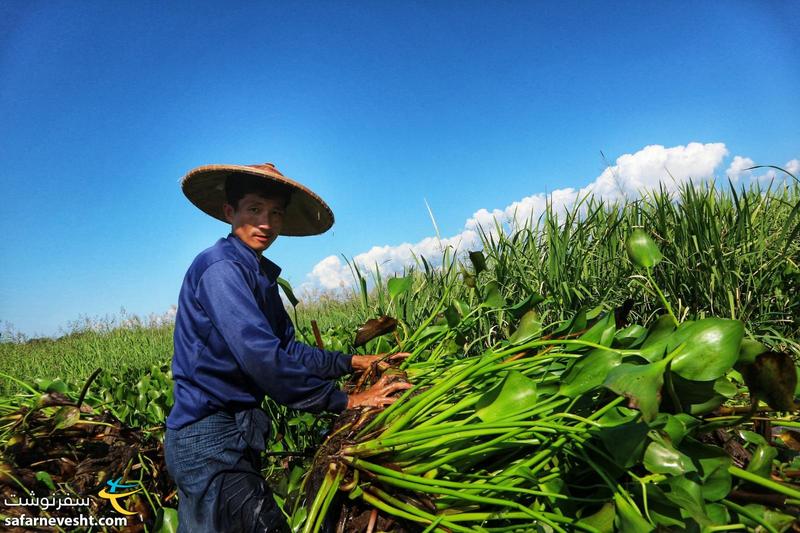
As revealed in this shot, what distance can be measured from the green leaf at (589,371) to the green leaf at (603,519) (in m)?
0.23

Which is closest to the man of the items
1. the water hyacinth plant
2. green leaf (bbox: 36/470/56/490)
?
the water hyacinth plant

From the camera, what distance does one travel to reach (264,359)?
1475 mm

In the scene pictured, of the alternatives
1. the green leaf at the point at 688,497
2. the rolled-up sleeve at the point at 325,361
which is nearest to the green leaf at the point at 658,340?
the green leaf at the point at 688,497

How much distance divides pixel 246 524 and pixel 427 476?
0.76 m

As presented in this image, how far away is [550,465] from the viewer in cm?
112

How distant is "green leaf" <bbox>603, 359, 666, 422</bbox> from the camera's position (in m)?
0.82

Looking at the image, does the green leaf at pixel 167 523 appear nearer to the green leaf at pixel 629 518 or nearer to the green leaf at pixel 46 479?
the green leaf at pixel 46 479

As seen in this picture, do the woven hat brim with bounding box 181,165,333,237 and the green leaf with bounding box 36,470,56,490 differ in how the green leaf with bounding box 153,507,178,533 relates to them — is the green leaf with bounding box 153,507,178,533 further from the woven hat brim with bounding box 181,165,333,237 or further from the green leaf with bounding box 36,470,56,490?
the woven hat brim with bounding box 181,165,333,237

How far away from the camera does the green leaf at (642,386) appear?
0.82 m

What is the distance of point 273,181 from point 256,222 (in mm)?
228

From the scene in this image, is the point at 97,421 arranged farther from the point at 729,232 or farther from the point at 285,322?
the point at 729,232

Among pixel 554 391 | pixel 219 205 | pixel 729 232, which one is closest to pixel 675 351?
pixel 554 391

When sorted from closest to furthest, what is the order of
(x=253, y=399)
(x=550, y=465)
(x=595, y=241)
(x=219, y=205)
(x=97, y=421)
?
(x=550, y=465)
(x=253, y=399)
(x=97, y=421)
(x=219, y=205)
(x=595, y=241)

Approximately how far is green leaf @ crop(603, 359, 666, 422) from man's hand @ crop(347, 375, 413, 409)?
0.65 meters
